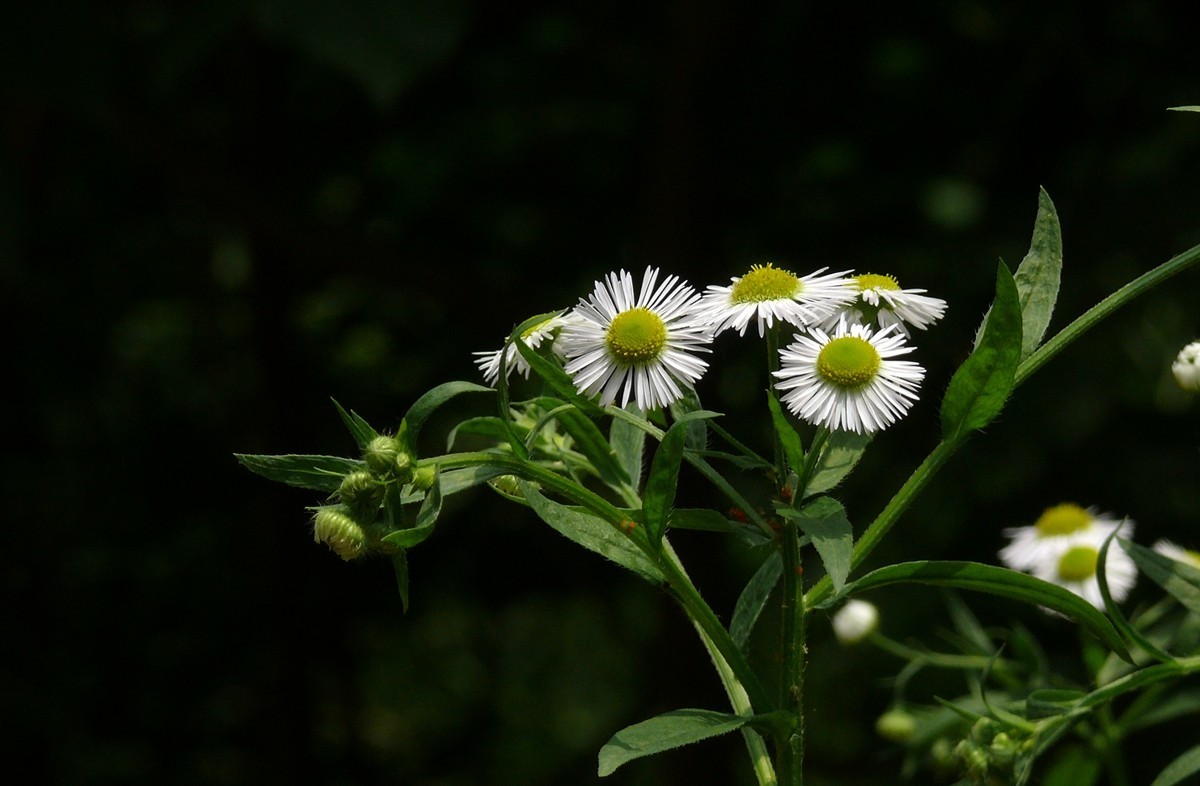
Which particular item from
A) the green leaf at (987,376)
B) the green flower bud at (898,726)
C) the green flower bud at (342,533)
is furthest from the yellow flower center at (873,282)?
the green flower bud at (898,726)

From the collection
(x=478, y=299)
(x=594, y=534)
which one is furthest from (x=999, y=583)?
(x=478, y=299)

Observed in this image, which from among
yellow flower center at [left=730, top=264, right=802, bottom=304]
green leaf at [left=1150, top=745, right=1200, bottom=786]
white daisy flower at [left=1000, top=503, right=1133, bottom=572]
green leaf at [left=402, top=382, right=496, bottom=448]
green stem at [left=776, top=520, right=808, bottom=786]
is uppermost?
white daisy flower at [left=1000, top=503, right=1133, bottom=572]

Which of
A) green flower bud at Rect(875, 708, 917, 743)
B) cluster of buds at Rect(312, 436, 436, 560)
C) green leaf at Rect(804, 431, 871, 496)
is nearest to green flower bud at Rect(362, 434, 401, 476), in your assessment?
cluster of buds at Rect(312, 436, 436, 560)

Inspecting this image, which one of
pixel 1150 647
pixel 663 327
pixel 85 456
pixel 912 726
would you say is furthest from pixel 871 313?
pixel 85 456

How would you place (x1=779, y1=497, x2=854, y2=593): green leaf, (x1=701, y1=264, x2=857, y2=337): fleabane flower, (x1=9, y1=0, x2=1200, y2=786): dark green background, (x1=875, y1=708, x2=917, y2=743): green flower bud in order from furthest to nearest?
(x1=9, y1=0, x2=1200, y2=786): dark green background
(x1=875, y1=708, x2=917, y2=743): green flower bud
(x1=701, y1=264, x2=857, y2=337): fleabane flower
(x1=779, y1=497, x2=854, y2=593): green leaf

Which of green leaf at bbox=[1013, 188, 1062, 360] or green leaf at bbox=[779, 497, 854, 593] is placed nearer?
green leaf at bbox=[779, 497, 854, 593]

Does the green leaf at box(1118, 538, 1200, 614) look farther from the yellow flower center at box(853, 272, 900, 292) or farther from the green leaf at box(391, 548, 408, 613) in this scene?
the green leaf at box(391, 548, 408, 613)

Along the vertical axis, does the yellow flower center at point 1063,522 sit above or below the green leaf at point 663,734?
above

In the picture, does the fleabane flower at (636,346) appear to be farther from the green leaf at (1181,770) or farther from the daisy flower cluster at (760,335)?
the green leaf at (1181,770)
